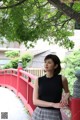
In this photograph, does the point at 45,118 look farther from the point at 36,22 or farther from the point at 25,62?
the point at 25,62

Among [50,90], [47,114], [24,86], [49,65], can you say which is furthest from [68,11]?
[24,86]

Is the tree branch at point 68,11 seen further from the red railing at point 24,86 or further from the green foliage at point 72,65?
the green foliage at point 72,65

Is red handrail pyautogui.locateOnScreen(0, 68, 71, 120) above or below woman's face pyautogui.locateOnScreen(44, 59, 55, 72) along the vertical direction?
below

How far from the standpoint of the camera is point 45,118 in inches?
133

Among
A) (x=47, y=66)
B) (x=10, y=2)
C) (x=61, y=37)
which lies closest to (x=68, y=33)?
(x=61, y=37)

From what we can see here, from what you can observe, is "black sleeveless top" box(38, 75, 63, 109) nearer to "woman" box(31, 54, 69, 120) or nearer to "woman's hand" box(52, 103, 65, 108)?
"woman" box(31, 54, 69, 120)

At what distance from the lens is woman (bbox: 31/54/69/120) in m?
3.38

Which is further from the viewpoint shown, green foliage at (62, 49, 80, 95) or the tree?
green foliage at (62, 49, 80, 95)

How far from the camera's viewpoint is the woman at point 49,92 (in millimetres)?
3381

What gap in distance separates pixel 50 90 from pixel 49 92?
0.08 feet

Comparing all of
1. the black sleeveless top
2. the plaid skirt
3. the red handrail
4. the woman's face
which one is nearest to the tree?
the red handrail

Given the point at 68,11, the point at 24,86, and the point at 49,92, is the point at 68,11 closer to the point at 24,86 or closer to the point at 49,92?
the point at 49,92

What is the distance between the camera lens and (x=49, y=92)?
3.43 m

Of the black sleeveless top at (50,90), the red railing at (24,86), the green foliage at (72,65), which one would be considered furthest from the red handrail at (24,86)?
the green foliage at (72,65)
